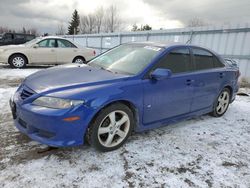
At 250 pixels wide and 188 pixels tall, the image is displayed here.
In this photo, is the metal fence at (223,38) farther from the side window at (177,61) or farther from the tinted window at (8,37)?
the tinted window at (8,37)

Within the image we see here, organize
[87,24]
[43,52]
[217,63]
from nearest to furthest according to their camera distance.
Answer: [217,63]
[43,52]
[87,24]

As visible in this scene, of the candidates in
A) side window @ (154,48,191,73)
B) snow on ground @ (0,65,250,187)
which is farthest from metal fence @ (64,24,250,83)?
snow on ground @ (0,65,250,187)

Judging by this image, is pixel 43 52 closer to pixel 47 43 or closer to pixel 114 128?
pixel 47 43

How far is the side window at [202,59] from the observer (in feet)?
12.8

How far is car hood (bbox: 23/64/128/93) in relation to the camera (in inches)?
107

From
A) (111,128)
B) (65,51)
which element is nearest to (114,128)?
(111,128)

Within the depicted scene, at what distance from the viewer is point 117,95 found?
2.74 metres

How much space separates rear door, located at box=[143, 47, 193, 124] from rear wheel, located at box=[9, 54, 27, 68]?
7882 millimetres

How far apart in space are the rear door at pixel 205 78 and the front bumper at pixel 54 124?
6.85 ft

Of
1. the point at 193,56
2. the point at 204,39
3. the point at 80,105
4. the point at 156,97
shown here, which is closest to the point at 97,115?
the point at 80,105

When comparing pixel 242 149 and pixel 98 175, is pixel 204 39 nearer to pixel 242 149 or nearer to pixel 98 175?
pixel 242 149

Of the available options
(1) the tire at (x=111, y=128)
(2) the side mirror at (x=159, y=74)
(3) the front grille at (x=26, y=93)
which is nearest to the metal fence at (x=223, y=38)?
(2) the side mirror at (x=159, y=74)

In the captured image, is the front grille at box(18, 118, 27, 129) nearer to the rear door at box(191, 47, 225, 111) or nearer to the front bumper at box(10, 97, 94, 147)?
the front bumper at box(10, 97, 94, 147)

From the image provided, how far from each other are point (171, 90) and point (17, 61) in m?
8.19
